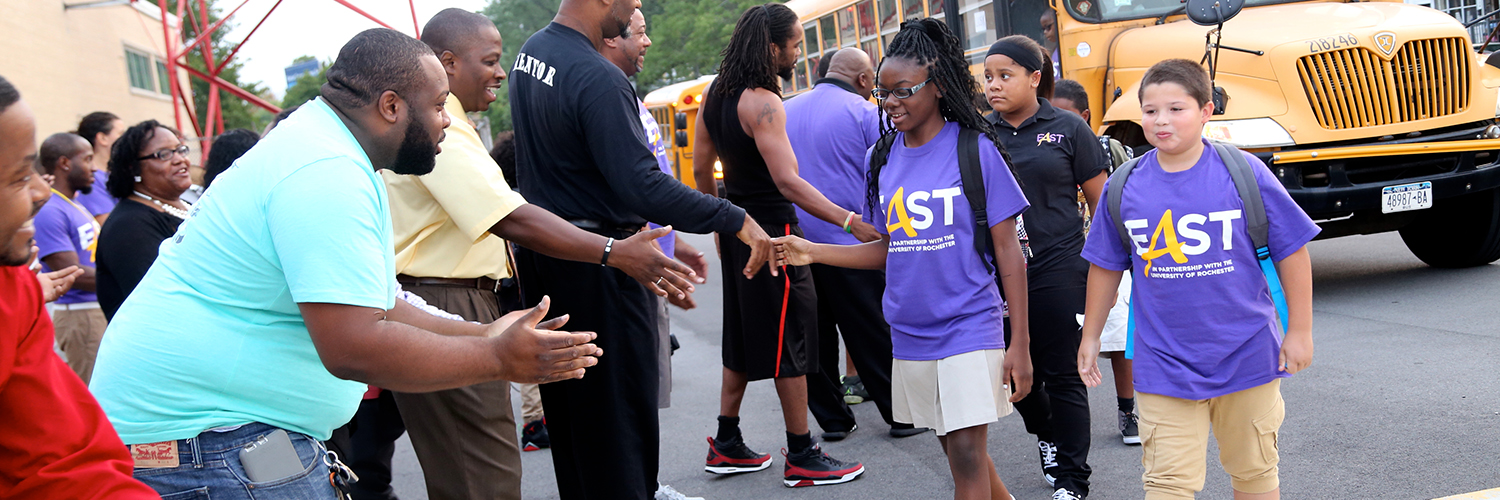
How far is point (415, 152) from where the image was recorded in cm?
225

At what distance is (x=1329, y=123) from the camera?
689cm

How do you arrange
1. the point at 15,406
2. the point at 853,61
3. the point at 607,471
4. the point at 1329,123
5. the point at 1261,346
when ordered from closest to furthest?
the point at 15,406 → the point at 1261,346 → the point at 607,471 → the point at 853,61 → the point at 1329,123

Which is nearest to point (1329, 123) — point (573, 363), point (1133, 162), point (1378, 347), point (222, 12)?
point (1378, 347)

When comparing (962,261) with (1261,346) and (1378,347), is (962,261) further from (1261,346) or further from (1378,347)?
(1378,347)

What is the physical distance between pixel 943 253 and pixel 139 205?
10.1ft

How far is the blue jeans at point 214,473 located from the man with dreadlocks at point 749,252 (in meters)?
2.80

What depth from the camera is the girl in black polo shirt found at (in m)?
3.98

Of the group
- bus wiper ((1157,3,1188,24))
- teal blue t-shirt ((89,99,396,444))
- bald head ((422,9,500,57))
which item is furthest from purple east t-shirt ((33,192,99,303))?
bus wiper ((1157,3,1188,24))

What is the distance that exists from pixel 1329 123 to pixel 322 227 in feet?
22.0

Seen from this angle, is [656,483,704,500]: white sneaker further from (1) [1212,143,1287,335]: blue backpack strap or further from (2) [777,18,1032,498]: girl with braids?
(1) [1212,143,1287,335]: blue backpack strap

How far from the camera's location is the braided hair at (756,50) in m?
4.84

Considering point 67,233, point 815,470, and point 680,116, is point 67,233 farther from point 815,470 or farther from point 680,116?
point 680,116

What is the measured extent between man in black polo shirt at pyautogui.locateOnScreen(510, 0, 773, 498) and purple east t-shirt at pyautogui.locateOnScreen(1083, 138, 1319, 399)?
1.22 m

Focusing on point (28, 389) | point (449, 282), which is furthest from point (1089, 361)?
point (28, 389)
